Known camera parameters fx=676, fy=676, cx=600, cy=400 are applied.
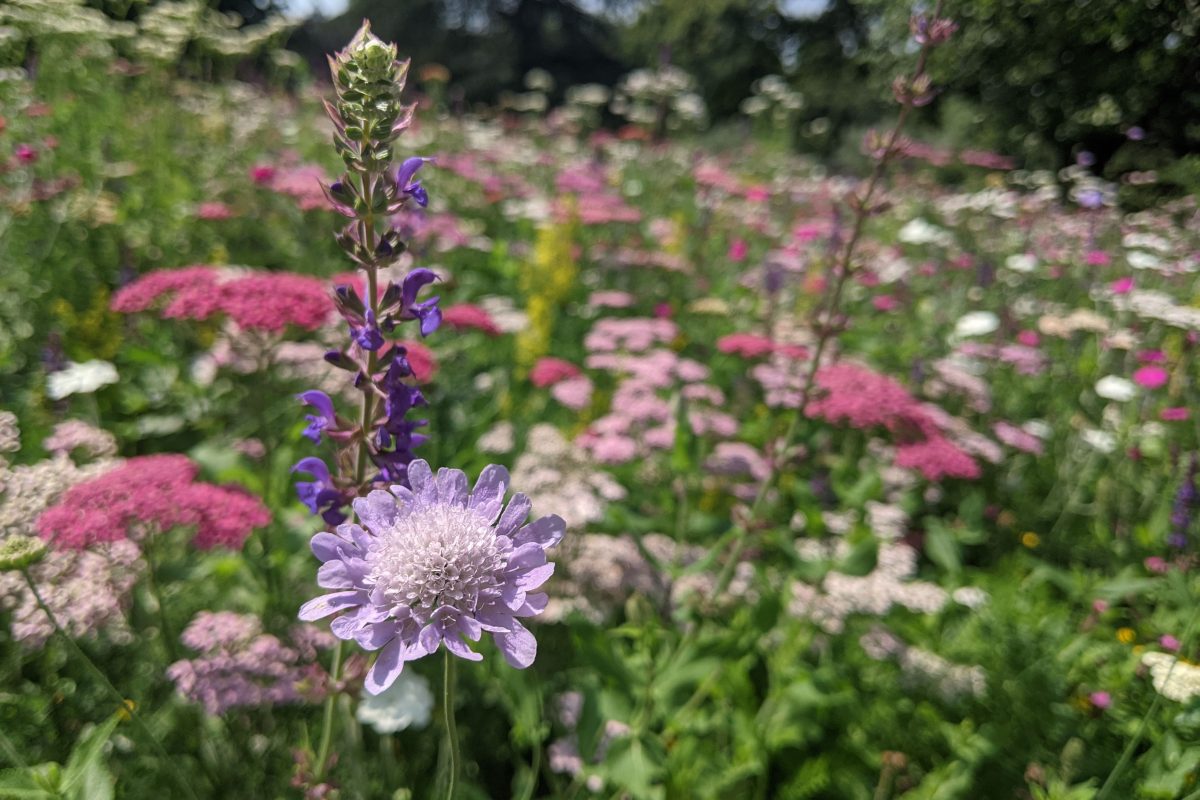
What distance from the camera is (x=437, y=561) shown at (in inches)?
31.0

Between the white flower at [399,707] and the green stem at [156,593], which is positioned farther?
the white flower at [399,707]

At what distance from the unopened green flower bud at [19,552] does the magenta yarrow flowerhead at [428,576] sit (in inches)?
19.8

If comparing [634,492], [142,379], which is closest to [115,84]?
[142,379]

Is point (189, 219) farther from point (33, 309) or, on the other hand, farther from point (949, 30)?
point (949, 30)

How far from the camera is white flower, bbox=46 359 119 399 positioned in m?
2.34

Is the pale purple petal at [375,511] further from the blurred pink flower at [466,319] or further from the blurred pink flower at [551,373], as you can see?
the blurred pink flower at [551,373]

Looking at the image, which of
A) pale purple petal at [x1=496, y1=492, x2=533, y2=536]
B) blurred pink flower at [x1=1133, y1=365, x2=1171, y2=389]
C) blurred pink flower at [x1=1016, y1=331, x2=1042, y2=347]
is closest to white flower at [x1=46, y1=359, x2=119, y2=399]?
pale purple petal at [x1=496, y1=492, x2=533, y2=536]

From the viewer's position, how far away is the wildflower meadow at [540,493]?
1.03 m

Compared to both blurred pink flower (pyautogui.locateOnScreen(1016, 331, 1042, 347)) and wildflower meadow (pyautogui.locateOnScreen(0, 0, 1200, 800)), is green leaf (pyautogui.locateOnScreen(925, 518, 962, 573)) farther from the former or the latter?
blurred pink flower (pyautogui.locateOnScreen(1016, 331, 1042, 347))

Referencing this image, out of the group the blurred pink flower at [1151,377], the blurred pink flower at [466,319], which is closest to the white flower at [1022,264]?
the blurred pink flower at [1151,377]

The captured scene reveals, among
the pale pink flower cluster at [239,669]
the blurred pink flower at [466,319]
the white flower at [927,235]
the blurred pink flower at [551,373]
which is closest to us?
the pale pink flower cluster at [239,669]

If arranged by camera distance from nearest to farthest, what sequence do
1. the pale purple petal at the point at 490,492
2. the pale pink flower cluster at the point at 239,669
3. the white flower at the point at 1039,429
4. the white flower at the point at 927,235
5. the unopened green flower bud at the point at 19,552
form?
the pale purple petal at the point at 490,492 → the unopened green flower bud at the point at 19,552 → the pale pink flower cluster at the point at 239,669 → the white flower at the point at 1039,429 → the white flower at the point at 927,235

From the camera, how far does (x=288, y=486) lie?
7.73ft

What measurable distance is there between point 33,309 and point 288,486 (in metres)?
1.81
